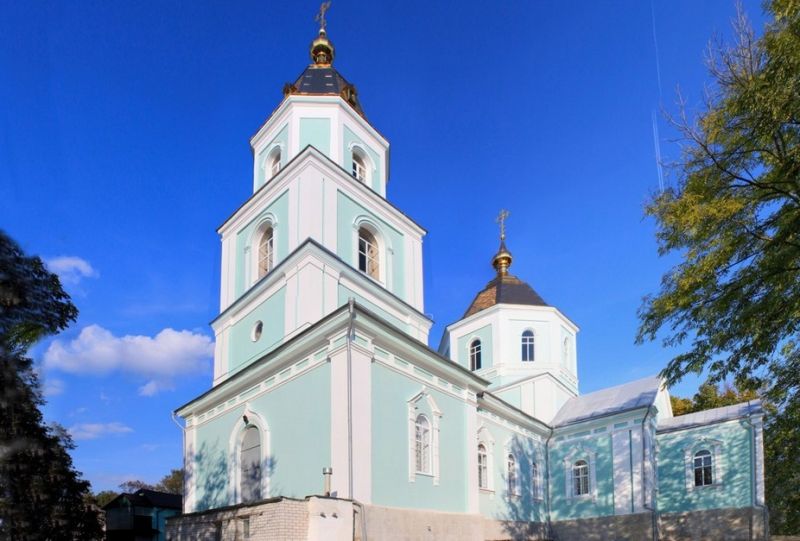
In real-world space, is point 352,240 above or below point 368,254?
above

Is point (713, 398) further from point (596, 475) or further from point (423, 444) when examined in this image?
point (423, 444)

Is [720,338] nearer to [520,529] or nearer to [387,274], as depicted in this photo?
[387,274]

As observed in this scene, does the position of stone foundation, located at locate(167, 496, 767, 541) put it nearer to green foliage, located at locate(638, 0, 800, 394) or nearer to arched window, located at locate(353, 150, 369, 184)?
green foliage, located at locate(638, 0, 800, 394)

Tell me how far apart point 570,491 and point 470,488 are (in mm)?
7162

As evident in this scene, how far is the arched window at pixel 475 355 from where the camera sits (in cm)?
2429

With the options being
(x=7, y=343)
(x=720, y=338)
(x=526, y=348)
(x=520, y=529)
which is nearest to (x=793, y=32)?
(x=720, y=338)

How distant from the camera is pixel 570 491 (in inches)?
762

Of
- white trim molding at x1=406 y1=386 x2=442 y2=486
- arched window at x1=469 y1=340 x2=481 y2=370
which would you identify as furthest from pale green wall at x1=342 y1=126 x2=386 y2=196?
arched window at x1=469 y1=340 x2=481 y2=370

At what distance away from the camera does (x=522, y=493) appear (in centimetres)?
1812

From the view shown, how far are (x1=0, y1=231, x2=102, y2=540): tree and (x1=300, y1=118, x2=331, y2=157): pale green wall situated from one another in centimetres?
986

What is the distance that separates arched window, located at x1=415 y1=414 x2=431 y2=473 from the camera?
1266cm

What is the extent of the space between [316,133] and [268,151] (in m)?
1.70

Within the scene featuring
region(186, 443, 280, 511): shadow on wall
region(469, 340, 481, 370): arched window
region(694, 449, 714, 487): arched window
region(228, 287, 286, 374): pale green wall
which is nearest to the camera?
region(186, 443, 280, 511): shadow on wall

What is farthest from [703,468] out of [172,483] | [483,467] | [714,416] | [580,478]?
[172,483]
